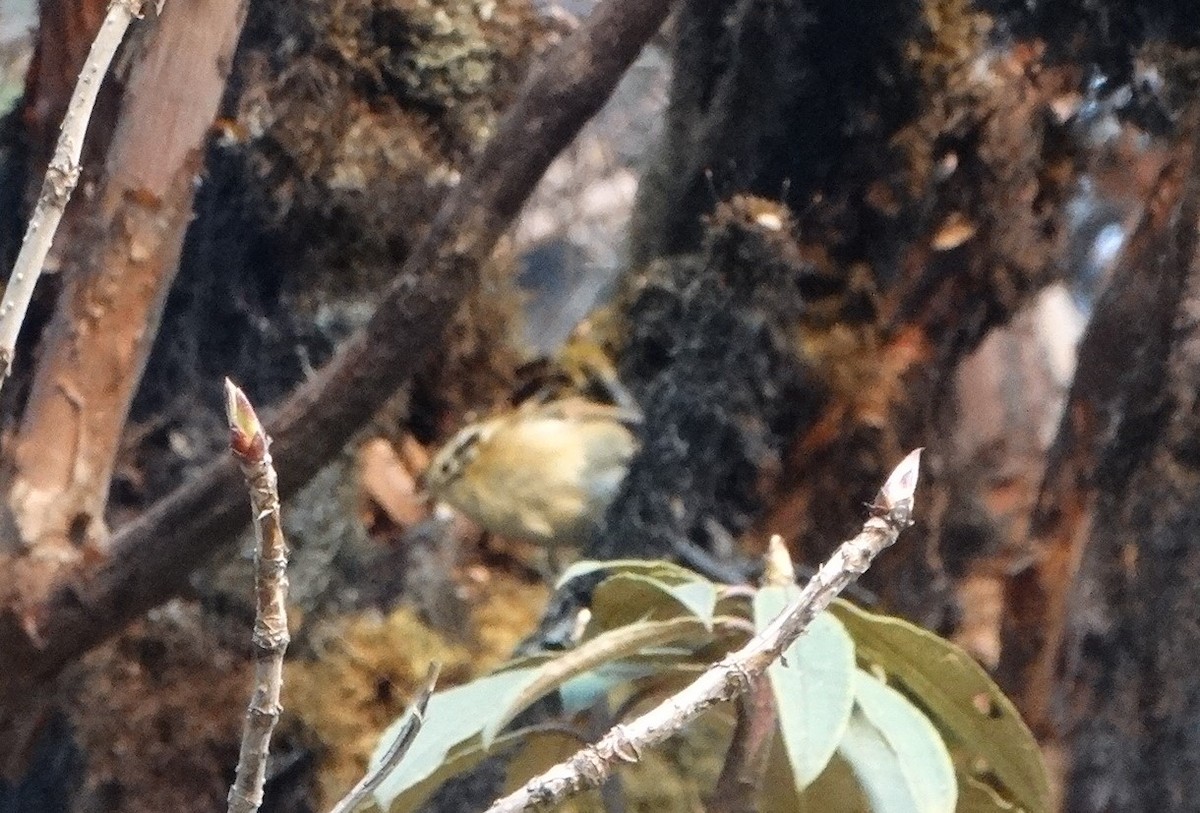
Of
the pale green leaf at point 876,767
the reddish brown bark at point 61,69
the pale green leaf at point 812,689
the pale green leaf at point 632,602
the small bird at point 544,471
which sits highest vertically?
the reddish brown bark at point 61,69

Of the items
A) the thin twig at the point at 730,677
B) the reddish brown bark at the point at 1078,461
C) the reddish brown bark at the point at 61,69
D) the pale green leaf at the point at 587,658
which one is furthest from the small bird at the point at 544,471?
the thin twig at the point at 730,677

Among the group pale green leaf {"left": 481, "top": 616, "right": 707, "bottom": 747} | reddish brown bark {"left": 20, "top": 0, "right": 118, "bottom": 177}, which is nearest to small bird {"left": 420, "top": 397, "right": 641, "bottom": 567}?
reddish brown bark {"left": 20, "top": 0, "right": 118, "bottom": 177}

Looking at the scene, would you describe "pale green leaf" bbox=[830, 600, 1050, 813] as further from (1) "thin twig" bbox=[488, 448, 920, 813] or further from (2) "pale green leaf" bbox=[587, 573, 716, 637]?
(1) "thin twig" bbox=[488, 448, 920, 813]

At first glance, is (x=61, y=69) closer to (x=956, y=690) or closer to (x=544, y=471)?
(x=544, y=471)

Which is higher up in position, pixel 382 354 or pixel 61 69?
pixel 61 69

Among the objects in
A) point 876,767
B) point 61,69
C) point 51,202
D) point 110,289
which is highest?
point 61,69

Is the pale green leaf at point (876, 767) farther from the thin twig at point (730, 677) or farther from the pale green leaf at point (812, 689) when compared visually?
the thin twig at point (730, 677)

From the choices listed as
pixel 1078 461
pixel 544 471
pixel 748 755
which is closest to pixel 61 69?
pixel 544 471
